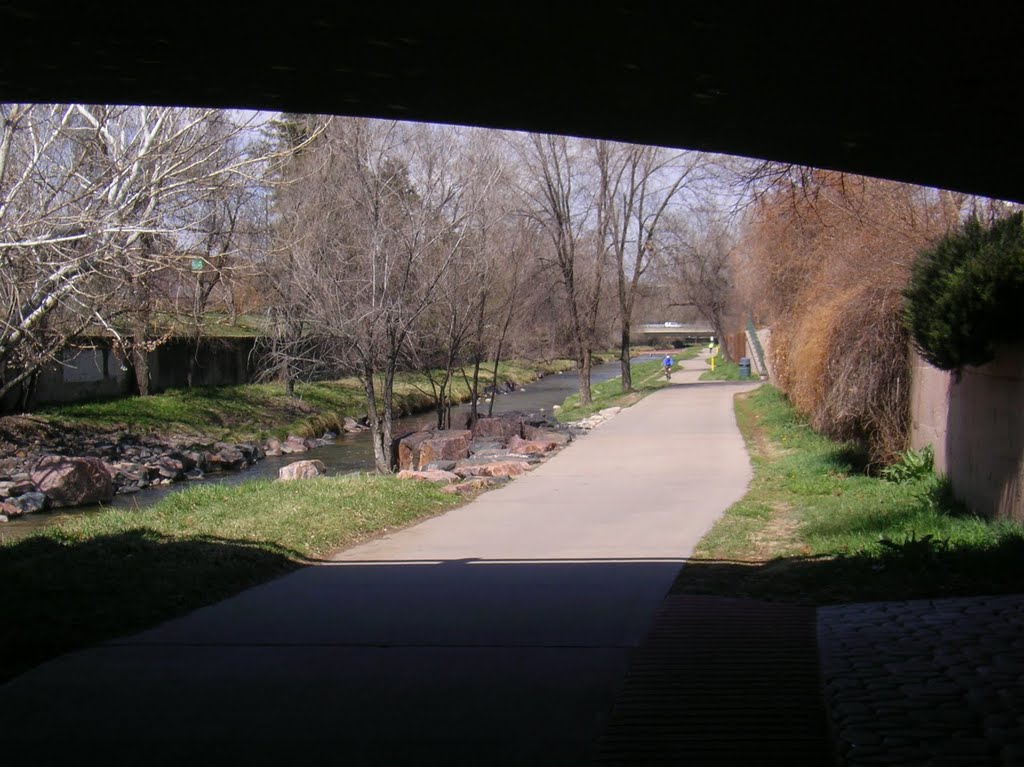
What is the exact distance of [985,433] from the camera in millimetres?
10320

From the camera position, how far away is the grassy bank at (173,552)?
701cm

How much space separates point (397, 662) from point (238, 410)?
2909 cm

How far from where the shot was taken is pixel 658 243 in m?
37.3

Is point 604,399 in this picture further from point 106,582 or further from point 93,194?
point 106,582

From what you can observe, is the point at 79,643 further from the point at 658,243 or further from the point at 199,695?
the point at 658,243

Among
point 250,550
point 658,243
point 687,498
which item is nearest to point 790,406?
point 687,498

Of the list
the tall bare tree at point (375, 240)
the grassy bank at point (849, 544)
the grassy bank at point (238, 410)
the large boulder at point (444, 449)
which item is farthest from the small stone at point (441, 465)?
the grassy bank at point (238, 410)

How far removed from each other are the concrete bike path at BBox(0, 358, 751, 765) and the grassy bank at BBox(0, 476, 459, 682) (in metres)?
0.28

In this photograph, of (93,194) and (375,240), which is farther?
(375,240)

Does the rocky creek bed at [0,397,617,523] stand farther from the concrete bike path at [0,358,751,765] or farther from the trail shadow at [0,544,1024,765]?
the trail shadow at [0,544,1024,765]

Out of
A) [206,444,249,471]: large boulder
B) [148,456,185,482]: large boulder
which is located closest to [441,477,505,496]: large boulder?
[148,456,185,482]: large boulder

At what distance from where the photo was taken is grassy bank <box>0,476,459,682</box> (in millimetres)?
7008

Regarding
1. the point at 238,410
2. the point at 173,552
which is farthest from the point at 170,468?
the point at 173,552

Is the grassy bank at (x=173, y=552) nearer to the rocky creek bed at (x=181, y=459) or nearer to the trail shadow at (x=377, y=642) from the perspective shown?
the trail shadow at (x=377, y=642)
